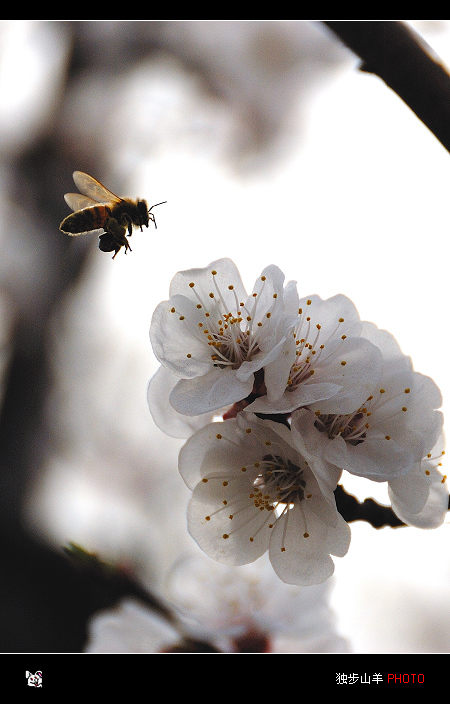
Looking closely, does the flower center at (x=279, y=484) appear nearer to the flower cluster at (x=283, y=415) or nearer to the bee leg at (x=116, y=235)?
the flower cluster at (x=283, y=415)

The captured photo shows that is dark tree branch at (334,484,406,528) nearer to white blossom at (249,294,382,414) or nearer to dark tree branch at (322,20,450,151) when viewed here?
white blossom at (249,294,382,414)

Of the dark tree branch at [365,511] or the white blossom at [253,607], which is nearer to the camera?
the dark tree branch at [365,511]

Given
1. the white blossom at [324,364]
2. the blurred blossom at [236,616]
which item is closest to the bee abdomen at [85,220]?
the white blossom at [324,364]

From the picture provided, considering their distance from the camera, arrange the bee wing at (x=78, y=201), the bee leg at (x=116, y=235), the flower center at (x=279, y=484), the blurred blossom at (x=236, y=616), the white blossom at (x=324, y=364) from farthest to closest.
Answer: the blurred blossom at (x=236, y=616) → the bee wing at (x=78, y=201) → the bee leg at (x=116, y=235) → the flower center at (x=279, y=484) → the white blossom at (x=324, y=364)

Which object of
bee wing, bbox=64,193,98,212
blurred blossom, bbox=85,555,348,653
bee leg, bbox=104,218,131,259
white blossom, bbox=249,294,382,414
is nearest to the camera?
white blossom, bbox=249,294,382,414

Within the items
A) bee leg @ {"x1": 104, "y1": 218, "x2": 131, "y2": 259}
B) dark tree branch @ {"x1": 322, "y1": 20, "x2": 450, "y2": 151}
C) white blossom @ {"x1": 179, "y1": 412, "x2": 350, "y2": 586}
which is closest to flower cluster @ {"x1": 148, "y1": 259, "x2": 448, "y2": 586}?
white blossom @ {"x1": 179, "y1": 412, "x2": 350, "y2": 586}

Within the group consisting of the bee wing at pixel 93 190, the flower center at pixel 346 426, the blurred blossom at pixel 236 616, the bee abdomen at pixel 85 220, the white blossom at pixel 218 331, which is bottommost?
the blurred blossom at pixel 236 616
